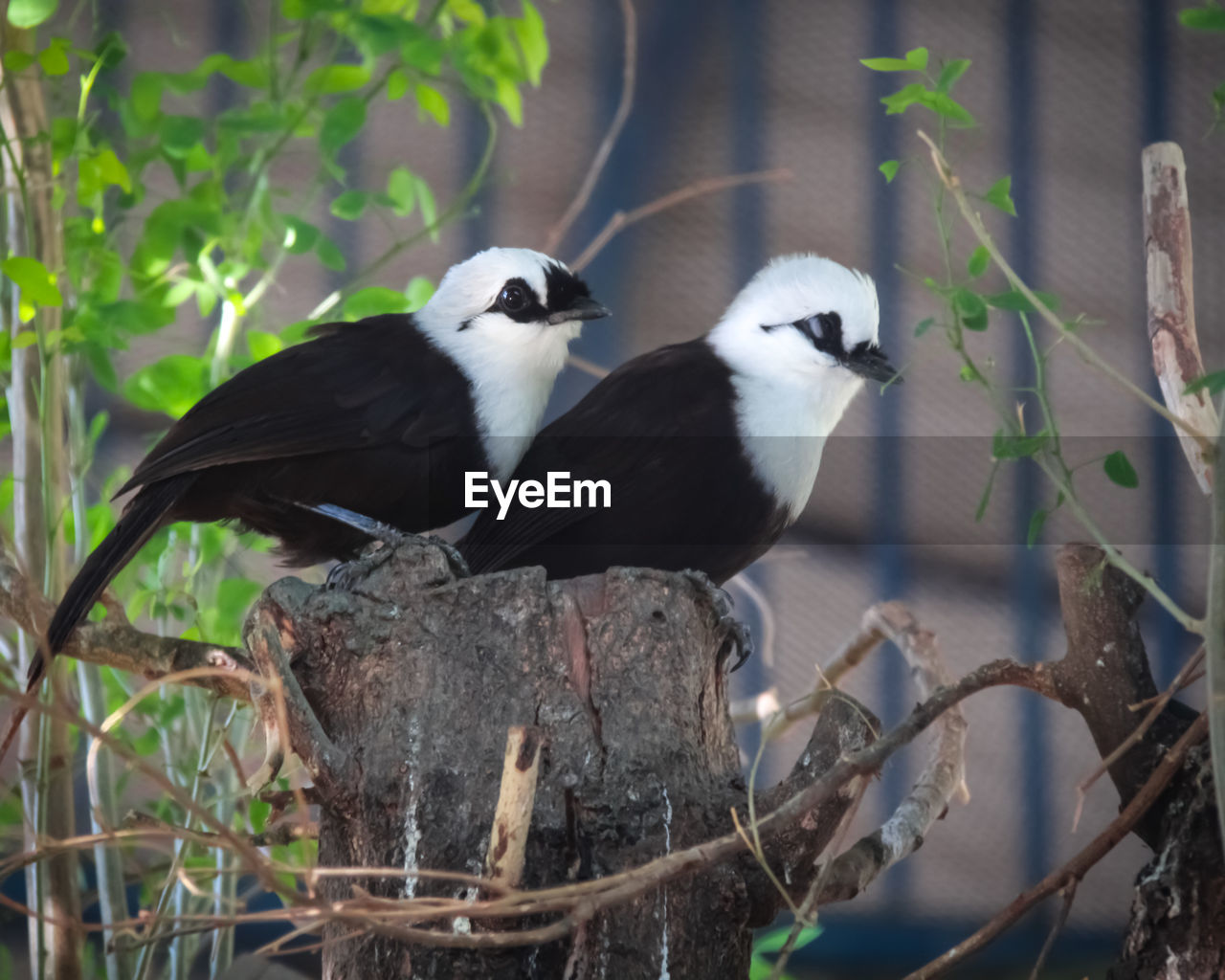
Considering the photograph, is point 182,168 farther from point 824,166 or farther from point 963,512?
point 963,512

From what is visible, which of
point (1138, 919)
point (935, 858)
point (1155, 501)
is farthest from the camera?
point (935, 858)

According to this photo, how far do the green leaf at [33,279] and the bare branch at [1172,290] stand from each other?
1173mm

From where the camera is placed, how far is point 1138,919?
1.06m

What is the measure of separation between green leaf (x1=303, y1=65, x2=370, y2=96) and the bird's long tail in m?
0.59

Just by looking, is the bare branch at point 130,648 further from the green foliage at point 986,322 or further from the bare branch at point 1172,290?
the bare branch at point 1172,290

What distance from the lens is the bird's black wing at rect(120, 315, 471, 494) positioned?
1436 millimetres

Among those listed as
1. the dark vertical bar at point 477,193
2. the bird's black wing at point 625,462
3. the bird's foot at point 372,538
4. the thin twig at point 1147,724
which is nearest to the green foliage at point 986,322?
the thin twig at point 1147,724

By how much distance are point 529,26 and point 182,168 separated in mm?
508

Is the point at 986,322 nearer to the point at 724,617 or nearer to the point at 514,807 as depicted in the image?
the point at 724,617

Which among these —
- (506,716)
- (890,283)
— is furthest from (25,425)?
(890,283)

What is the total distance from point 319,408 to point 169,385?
0.37 m

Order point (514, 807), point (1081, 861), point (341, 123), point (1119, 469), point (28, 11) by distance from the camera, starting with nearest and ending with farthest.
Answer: point (514, 807)
point (1081, 861)
point (1119, 469)
point (28, 11)
point (341, 123)

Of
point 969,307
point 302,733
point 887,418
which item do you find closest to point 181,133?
point 302,733

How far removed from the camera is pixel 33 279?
1458mm
